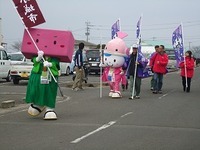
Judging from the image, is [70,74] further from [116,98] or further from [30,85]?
[30,85]

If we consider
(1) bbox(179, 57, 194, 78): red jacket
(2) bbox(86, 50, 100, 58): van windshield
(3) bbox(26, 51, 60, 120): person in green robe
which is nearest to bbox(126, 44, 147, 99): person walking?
(1) bbox(179, 57, 194, 78): red jacket

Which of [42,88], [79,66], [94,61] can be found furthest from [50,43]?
[94,61]

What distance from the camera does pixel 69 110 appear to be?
36.7 ft

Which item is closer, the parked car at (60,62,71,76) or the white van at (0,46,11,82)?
the white van at (0,46,11,82)

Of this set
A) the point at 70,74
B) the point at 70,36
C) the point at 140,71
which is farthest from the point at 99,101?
the point at 70,74

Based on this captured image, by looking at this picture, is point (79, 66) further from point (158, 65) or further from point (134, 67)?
point (134, 67)

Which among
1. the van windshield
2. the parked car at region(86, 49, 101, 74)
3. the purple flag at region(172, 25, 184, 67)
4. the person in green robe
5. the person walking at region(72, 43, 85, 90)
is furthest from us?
the van windshield

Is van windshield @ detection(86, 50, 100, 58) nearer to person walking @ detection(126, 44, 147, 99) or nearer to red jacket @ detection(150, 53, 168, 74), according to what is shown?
red jacket @ detection(150, 53, 168, 74)

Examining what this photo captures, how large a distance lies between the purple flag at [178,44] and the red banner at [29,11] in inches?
372

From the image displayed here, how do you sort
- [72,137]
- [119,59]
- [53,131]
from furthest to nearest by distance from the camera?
[119,59] → [53,131] → [72,137]

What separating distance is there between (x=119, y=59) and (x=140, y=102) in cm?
187

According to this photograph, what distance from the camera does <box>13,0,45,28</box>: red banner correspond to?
9500 mm

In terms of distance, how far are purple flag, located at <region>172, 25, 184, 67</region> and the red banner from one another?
31.0ft

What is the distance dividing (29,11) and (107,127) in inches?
131
